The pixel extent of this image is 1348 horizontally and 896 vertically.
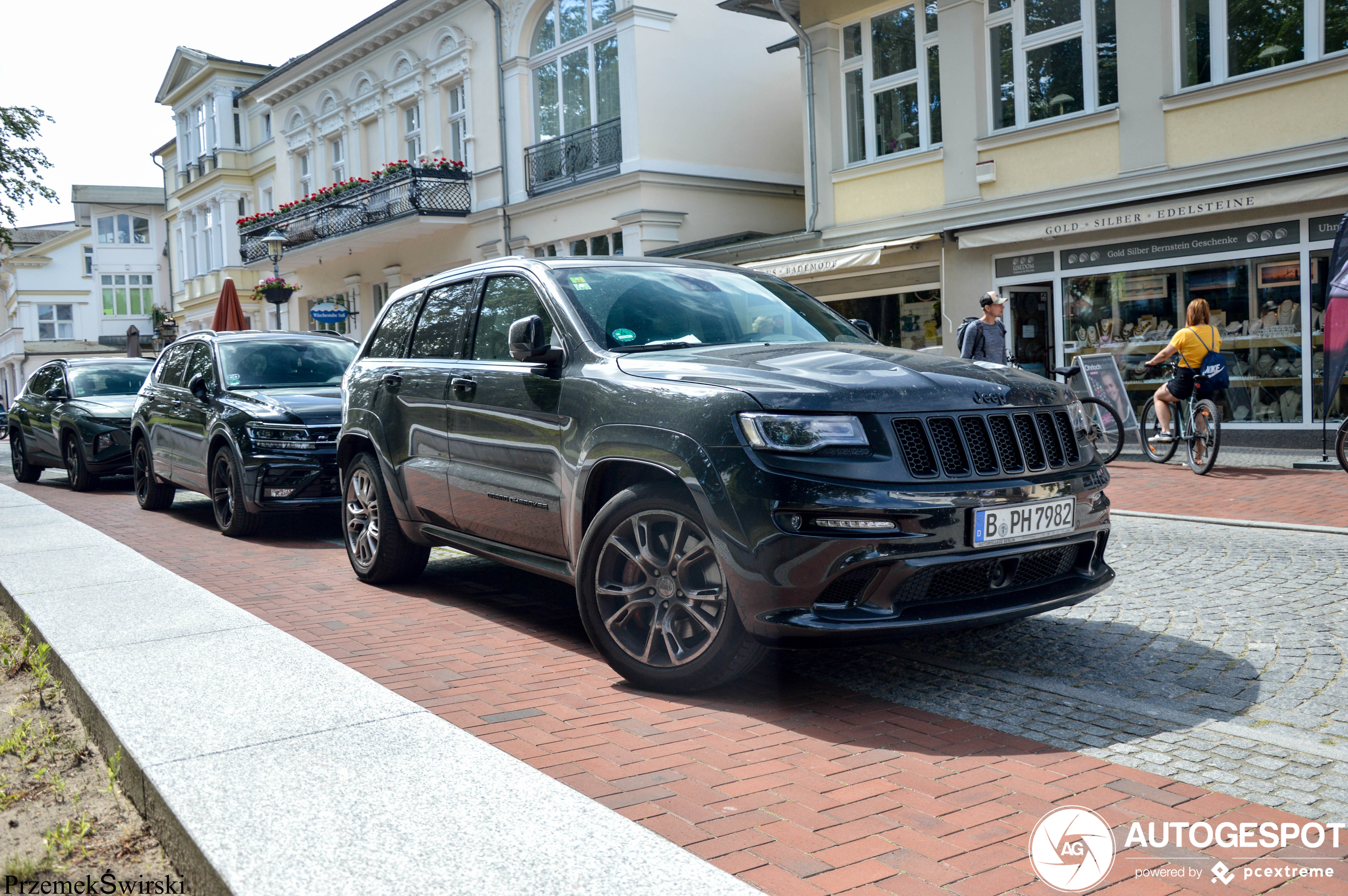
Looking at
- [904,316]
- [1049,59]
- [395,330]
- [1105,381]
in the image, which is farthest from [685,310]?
[904,316]

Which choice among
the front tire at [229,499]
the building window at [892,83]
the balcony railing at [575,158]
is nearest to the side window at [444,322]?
the front tire at [229,499]

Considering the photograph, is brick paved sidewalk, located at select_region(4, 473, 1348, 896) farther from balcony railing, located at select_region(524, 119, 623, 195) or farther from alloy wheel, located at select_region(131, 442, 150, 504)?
balcony railing, located at select_region(524, 119, 623, 195)

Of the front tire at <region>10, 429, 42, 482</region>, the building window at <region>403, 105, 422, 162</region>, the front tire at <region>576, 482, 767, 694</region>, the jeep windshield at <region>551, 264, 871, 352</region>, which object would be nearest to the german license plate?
the front tire at <region>576, 482, 767, 694</region>

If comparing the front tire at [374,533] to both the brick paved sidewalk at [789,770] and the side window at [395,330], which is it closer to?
the side window at [395,330]

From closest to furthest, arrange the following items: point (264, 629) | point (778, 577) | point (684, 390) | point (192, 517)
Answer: point (778, 577), point (684, 390), point (264, 629), point (192, 517)

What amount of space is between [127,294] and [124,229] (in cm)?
400

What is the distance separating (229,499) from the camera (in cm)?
984

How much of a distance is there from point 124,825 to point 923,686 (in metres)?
2.85

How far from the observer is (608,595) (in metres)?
4.67

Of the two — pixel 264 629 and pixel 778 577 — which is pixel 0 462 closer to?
pixel 264 629

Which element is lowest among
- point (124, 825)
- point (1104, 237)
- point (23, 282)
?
point (124, 825)

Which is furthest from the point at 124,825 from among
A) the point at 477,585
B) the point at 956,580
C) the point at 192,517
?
the point at 192,517

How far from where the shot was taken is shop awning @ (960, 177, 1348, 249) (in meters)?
13.0

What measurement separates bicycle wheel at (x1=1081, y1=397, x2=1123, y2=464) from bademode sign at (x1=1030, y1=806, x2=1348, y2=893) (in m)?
11.2
